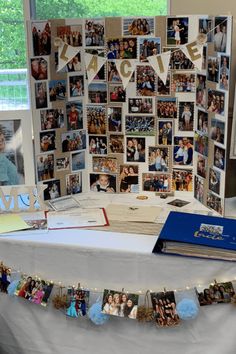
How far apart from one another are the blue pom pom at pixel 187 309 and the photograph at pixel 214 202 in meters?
0.41

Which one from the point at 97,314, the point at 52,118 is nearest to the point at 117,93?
the point at 52,118

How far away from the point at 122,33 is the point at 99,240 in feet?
2.66

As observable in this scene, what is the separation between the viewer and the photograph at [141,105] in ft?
6.49

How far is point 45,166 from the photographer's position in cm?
201

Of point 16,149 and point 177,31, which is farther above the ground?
point 177,31

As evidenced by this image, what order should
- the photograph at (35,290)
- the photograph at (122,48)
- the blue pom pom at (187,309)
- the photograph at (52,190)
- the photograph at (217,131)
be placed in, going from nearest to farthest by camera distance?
the blue pom pom at (187,309), the photograph at (35,290), the photograph at (217,131), the photograph at (122,48), the photograph at (52,190)

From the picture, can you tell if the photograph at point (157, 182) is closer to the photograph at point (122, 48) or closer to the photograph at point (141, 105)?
the photograph at point (141, 105)

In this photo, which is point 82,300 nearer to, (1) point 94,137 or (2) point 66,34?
(1) point 94,137

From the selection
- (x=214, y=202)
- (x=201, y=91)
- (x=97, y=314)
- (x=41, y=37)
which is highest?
(x=41, y=37)

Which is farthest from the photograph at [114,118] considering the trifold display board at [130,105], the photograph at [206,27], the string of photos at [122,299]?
the string of photos at [122,299]

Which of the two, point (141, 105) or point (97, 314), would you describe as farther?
point (141, 105)

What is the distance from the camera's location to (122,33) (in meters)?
1.93

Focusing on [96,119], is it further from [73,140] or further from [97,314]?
[97,314]

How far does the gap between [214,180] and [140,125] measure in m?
0.37
